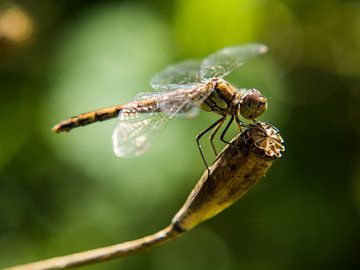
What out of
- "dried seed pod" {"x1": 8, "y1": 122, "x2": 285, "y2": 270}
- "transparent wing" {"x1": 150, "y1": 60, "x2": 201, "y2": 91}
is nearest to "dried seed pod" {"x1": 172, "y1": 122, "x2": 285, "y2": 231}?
"dried seed pod" {"x1": 8, "y1": 122, "x2": 285, "y2": 270}

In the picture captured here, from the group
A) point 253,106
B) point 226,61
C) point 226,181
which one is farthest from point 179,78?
point 226,181

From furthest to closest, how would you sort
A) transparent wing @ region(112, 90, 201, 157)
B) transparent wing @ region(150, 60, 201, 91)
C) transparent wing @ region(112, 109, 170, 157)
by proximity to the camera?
transparent wing @ region(150, 60, 201, 91) < transparent wing @ region(112, 90, 201, 157) < transparent wing @ region(112, 109, 170, 157)

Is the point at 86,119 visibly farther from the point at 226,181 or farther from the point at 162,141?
the point at 226,181

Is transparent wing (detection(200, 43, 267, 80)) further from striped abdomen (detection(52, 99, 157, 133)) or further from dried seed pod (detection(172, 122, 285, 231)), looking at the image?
dried seed pod (detection(172, 122, 285, 231))

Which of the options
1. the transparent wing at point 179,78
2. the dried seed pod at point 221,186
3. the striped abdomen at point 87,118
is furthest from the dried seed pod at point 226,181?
the striped abdomen at point 87,118

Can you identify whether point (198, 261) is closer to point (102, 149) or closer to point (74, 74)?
point (102, 149)
